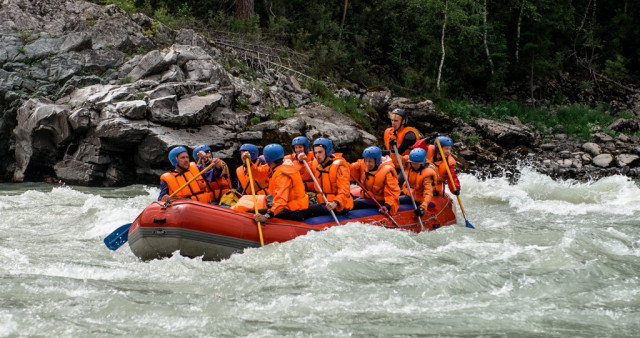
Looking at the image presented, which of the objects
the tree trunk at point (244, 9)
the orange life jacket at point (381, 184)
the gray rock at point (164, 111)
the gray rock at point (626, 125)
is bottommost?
the gray rock at point (626, 125)

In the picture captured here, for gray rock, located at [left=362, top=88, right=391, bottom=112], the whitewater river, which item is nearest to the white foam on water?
the whitewater river

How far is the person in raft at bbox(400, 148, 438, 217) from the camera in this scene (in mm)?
9422

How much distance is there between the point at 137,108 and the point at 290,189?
7478 millimetres

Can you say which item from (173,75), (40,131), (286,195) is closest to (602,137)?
(173,75)

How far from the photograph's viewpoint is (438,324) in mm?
5211

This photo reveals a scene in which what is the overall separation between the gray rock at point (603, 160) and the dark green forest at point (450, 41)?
6011 mm

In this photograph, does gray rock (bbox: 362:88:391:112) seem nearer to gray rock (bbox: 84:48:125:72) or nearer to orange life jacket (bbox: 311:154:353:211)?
gray rock (bbox: 84:48:125:72)

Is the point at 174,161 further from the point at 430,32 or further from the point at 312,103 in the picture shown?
the point at 430,32

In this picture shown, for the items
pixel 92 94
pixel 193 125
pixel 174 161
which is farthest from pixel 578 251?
pixel 92 94

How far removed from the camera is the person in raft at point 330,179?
8.55 m

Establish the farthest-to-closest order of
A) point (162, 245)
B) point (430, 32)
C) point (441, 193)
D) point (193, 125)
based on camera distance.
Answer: point (430, 32)
point (193, 125)
point (441, 193)
point (162, 245)

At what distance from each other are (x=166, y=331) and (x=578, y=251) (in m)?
4.84

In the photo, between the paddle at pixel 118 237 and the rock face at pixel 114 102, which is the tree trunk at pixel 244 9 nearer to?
the rock face at pixel 114 102

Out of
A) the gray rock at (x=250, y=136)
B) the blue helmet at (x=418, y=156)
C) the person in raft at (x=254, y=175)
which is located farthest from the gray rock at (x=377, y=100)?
the person in raft at (x=254, y=175)
